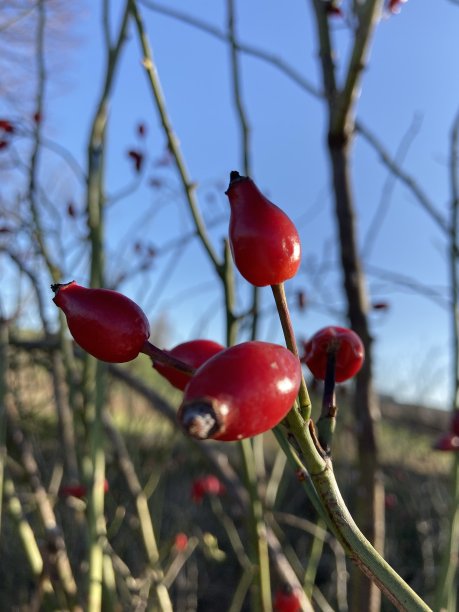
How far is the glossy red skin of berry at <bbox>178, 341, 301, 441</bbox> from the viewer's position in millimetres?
279

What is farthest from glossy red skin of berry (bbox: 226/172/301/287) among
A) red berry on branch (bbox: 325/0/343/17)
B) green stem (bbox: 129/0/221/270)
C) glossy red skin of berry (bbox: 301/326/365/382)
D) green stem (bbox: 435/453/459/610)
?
red berry on branch (bbox: 325/0/343/17)

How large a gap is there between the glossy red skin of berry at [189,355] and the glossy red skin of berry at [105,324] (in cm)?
3

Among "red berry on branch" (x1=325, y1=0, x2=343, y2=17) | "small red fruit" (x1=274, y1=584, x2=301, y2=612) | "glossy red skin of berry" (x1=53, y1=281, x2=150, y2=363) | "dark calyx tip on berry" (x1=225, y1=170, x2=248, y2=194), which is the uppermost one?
"red berry on branch" (x1=325, y1=0, x2=343, y2=17)

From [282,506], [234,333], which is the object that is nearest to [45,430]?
[282,506]

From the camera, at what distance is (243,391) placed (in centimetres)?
29

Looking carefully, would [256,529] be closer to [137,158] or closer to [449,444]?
[449,444]

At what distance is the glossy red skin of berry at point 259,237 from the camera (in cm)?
36

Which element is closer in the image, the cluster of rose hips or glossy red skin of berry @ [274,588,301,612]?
the cluster of rose hips

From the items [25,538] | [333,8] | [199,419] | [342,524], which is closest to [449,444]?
[342,524]

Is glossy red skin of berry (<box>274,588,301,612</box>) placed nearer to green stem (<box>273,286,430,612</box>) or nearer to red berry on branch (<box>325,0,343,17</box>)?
green stem (<box>273,286,430,612</box>)

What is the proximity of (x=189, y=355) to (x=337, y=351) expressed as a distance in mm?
121

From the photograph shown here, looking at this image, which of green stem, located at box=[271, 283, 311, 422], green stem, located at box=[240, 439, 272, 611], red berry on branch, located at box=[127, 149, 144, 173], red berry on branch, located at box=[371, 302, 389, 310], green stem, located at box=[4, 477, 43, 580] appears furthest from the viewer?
red berry on branch, located at box=[127, 149, 144, 173]

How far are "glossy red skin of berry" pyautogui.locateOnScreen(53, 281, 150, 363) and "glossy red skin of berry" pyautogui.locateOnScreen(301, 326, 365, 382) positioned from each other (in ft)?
0.47

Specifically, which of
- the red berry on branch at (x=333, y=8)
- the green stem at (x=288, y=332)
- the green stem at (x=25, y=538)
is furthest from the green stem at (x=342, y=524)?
the red berry on branch at (x=333, y=8)
